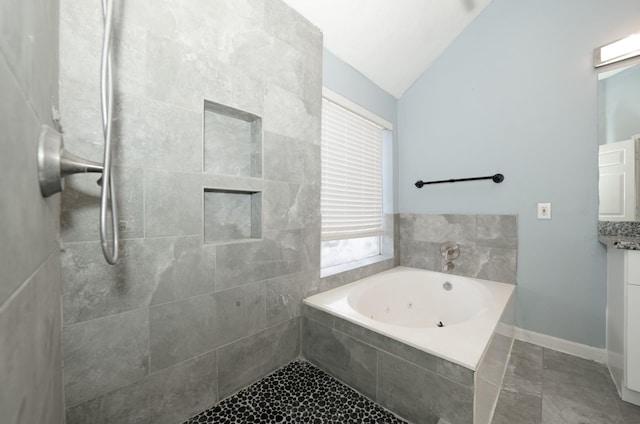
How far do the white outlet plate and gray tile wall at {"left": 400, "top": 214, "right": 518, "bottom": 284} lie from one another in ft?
0.52

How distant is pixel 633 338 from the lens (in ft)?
4.22

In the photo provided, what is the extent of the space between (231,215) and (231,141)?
0.42 meters

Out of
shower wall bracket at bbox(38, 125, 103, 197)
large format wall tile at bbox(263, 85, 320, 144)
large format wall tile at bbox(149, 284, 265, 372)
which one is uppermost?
large format wall tile at bbox(263, 85, 320, 144)

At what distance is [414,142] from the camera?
2.57 m

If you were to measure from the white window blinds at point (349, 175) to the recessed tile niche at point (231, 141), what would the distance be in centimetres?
64

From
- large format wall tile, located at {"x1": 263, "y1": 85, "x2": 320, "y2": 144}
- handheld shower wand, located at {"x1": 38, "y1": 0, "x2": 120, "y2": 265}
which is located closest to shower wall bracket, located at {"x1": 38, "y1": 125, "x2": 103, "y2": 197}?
handheld shower wand, located at {"x1": 38, "y1": 0, "x2": 120, "y2": 265}

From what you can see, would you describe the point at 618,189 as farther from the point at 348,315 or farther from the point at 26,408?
the point at 26,408

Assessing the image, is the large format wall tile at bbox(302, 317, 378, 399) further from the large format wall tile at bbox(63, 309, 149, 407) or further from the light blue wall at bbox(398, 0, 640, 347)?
the light blue wall at bbox(398, 0, 640, 347)

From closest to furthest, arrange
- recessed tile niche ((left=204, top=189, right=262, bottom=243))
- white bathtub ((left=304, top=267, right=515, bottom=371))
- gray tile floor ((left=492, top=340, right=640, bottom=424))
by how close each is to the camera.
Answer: white bathtub ((left=304, top=267, right=515, bottom=371)), gray tile floor ((left=492, top=340, right=640, bottom=424)), recessed tile niche ((left=204, top=189, right=262, bottom=243))

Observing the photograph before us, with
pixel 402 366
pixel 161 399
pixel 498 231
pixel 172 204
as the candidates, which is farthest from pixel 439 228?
pixel 161 399

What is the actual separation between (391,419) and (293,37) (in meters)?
2.22

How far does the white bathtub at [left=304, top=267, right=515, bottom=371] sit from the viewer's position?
1.14 meters

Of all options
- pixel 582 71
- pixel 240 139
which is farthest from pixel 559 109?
pixel 240 139

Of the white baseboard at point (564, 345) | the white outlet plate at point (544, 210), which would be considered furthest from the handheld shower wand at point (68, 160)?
the white baseboard at point (564, 345)
